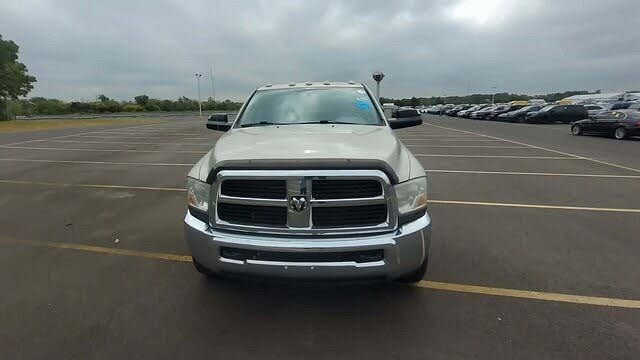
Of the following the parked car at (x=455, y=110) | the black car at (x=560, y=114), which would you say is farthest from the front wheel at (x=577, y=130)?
the parked car at (x=455, y=110)

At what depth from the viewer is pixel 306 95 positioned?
4410mm

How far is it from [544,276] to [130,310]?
3.63 m

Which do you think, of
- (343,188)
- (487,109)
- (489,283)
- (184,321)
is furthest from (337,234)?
(487,109)

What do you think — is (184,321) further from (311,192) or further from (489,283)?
(489,283)

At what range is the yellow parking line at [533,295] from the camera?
2.95m

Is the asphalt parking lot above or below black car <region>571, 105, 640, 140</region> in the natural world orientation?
below

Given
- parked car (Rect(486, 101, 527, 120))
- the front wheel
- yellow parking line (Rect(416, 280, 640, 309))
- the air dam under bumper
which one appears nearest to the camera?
the air dam under bumper

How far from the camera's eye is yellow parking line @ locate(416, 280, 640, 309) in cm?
295

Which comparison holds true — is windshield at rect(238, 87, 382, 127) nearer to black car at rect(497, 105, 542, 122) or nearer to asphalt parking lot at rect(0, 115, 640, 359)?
asphalt parking lot at rect(0, 115, 640, 359)

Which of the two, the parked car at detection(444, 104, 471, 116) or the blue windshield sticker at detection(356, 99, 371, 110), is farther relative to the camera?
the parked car at detection(444, 104, 471, 116)

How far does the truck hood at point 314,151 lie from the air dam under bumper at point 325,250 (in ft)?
1.37

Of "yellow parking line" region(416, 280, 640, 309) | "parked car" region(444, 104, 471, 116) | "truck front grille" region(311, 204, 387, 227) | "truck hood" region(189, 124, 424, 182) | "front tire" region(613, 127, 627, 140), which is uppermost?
"parked car" region(444, 104, 471, 116)

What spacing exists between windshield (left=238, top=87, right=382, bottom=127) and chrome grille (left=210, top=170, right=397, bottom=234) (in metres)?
1.55

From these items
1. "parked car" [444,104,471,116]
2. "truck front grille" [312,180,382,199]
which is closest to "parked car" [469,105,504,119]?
"parked car" [444,104,471,116]
